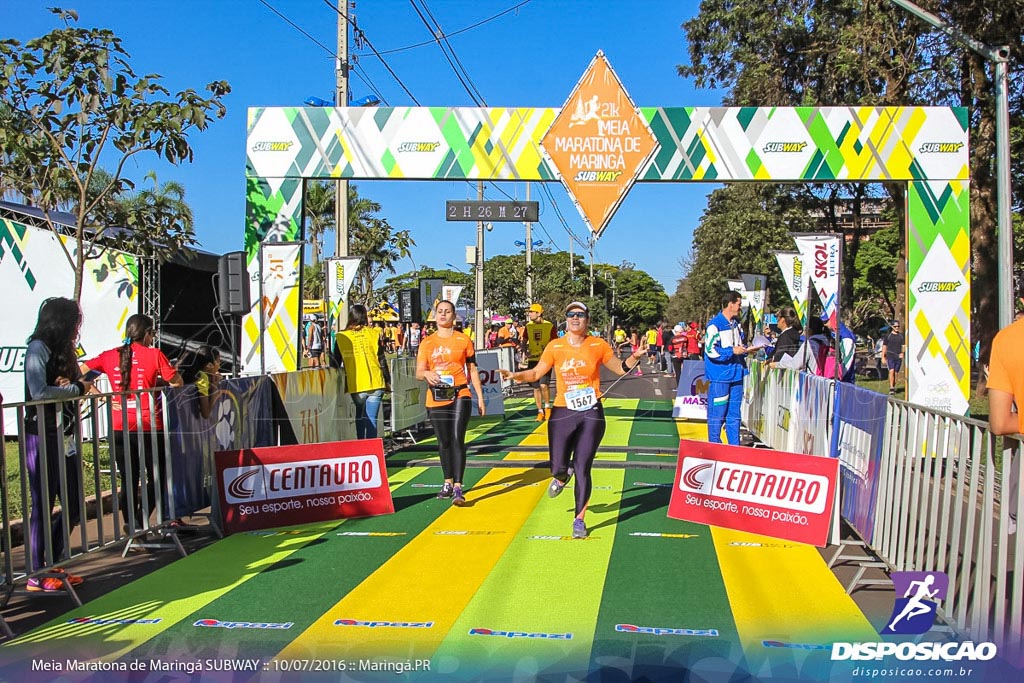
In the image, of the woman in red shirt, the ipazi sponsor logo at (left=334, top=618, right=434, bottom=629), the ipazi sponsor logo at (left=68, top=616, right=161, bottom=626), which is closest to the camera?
the ipazi sponsor logo at (left=334, top=618, right=434, bottom=629)

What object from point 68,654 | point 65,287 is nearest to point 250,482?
point 68,654

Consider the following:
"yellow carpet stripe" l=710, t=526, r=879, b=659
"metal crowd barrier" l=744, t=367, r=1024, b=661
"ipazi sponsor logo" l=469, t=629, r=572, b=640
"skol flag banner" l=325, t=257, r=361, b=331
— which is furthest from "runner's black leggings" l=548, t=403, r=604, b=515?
"skol flag banner" l=325, t=257, r=361, b=331

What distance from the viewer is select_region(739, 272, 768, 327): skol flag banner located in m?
22.4

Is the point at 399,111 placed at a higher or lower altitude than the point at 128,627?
higher

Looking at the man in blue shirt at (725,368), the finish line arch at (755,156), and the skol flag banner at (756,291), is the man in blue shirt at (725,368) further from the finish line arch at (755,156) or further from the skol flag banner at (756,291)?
the skol flag banner at (756,291)

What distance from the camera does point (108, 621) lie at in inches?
213

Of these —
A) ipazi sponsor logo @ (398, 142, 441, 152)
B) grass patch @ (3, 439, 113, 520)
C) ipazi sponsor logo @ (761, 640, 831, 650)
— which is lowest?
ipazi sponsor logo @ (761, 640, 831, 650)

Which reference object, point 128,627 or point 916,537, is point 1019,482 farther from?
point 128,627

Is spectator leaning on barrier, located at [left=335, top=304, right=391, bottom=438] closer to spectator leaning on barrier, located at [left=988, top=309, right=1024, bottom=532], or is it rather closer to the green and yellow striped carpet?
the green and yellow striped carpet

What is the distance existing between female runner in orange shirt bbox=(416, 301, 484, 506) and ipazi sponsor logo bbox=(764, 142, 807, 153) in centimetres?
514

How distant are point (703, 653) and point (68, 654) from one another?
10.8 ft

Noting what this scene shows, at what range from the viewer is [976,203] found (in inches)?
763

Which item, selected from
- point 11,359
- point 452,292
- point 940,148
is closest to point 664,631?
point 940,148

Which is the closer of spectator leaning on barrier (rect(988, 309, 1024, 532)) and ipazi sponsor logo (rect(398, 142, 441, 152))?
spectator leaning on barrier (rect(988, 309, 1024, 532))
